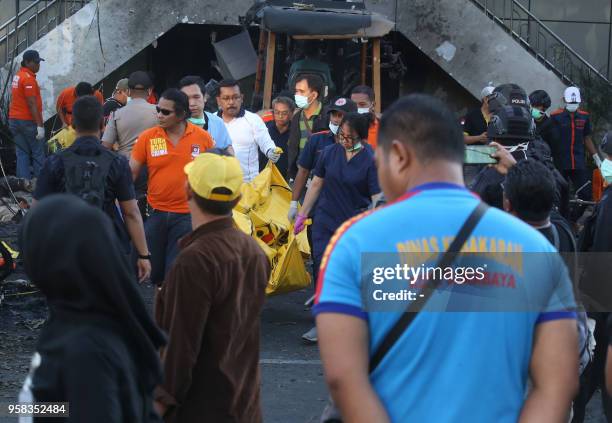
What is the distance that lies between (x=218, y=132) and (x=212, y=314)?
5.17 metres

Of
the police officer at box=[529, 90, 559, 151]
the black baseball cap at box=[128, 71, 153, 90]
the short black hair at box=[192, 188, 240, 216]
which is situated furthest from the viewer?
the police officer at box=[529, 90, 559, 151]

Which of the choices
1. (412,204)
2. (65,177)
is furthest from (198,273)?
(65,177)

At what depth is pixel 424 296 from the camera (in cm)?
261

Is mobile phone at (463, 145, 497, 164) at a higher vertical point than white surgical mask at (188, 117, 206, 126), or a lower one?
lower

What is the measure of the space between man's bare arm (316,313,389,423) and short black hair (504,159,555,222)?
2.07 meters

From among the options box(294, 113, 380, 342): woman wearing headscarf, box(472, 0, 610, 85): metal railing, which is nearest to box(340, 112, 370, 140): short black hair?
box(294, 113, 380, 342): woman wearing headscarf

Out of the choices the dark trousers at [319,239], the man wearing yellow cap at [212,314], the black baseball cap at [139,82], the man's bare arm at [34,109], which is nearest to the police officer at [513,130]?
the dark trousers at [319,239]

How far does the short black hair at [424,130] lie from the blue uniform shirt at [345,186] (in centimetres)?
512

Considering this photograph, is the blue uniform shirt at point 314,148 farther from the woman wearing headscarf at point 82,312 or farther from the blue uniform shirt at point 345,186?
the woman wearing headscarf at point 82,312

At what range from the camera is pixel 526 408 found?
2621 mm

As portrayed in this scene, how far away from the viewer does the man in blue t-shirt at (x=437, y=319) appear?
2549 millimetres

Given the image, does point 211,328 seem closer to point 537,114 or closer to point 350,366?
point 350,366

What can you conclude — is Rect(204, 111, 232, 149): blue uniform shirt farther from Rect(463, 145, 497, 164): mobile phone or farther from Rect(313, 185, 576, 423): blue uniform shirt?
Rect(313, 185, 576, 423): blue uniform shirt

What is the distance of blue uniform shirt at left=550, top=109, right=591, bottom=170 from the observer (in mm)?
13297
